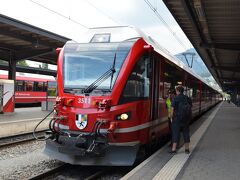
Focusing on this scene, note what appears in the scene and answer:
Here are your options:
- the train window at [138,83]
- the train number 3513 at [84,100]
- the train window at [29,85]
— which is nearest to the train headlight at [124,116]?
the train window at [138,83]

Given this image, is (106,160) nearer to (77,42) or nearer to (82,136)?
(82,136)

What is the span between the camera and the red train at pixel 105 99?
24.8 ft

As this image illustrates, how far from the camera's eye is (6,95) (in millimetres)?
20703

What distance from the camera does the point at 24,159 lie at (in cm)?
927

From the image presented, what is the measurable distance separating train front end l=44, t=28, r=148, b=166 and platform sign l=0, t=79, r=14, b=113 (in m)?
12.7

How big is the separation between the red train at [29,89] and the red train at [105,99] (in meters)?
23.9

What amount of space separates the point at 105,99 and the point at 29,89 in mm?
26977

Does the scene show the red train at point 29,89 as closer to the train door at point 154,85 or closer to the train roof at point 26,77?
the train roof at point 26,77

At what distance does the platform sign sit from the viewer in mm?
20484

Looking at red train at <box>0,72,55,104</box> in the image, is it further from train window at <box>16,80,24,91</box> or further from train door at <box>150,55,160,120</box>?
train door at <box>150,55,160,120</box>

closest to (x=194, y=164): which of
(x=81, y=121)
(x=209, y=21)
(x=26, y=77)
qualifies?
(x=81, y=121)

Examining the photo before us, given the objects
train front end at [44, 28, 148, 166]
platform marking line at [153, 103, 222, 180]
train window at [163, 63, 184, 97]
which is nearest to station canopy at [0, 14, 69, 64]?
train window at [163, 63, 184, 97]

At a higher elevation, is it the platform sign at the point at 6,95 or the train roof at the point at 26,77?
the train roof at the point at 26,77

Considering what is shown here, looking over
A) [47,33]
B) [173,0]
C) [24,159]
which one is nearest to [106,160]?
[24,159]
